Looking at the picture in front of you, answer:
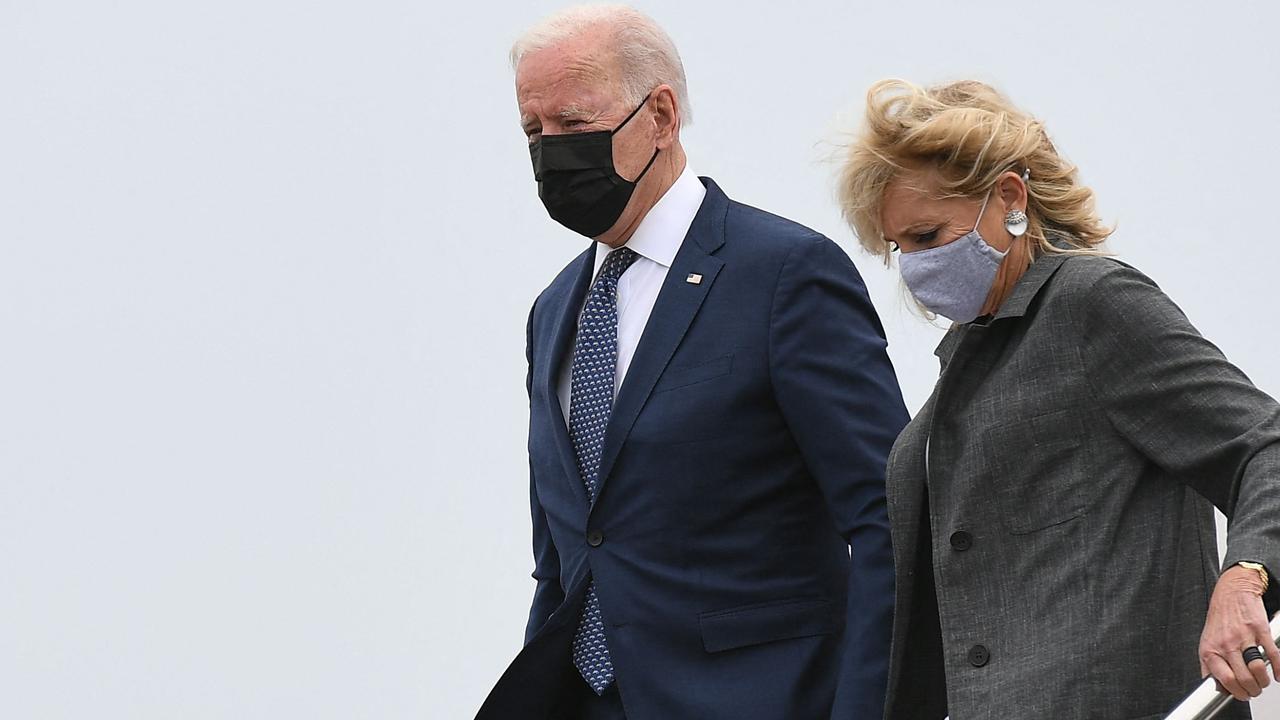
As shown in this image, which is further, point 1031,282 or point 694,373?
point 694,373

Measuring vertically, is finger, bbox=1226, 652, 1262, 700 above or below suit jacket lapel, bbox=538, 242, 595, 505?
below

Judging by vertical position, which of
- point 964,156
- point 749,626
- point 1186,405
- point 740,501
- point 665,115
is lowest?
point 749,626

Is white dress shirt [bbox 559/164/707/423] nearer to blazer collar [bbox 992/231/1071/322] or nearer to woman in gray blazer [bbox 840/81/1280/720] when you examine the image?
woman in gray blazer [bbox 840/81/1280/720]

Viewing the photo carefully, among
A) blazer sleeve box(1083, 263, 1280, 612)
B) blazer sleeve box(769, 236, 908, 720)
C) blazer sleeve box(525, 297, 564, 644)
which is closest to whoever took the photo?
blazer sleeve box(1083, 263, 1280, 612)

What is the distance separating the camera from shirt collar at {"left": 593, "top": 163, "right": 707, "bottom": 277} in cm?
236

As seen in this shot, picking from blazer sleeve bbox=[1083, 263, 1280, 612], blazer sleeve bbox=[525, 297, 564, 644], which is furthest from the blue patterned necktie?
blazer sleeve bbox=[1083, 263, 1280, 612]

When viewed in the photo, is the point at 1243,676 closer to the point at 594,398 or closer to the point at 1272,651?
the point at 1272,651

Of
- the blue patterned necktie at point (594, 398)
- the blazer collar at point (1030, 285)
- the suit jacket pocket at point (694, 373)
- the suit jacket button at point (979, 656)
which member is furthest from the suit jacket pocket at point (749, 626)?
the blazer collar at point (1030, 285)

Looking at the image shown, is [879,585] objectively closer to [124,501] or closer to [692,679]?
[692,679]

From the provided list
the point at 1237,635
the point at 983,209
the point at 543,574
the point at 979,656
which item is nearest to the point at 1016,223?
the point at 983,209

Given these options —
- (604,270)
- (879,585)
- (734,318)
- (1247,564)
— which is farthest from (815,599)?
(1247,564)

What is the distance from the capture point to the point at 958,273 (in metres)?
1.91

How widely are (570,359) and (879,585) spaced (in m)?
0.53

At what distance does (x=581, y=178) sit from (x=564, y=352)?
24 cm
